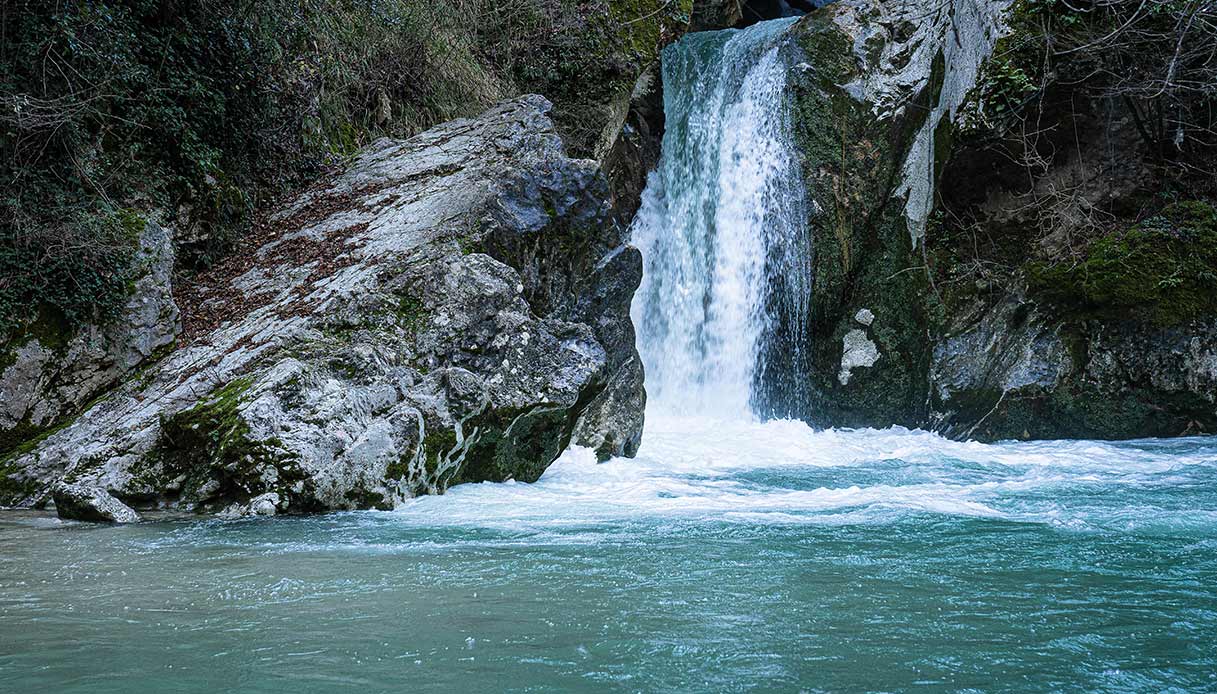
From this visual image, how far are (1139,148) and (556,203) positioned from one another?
27.3ft

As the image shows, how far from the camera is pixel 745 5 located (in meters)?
16.3

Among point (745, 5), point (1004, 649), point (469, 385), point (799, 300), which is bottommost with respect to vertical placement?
point (1004, 649)

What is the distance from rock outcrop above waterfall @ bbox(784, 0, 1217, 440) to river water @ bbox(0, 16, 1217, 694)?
3.25 metres

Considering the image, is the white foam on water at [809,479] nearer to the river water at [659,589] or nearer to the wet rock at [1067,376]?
the river water at [659,589]

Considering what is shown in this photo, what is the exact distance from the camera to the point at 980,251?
1213cm

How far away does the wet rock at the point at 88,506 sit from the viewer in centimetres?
529

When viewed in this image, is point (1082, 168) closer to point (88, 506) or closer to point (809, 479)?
point (809, 479)

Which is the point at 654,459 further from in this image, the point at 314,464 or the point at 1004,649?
the point at 1004,649

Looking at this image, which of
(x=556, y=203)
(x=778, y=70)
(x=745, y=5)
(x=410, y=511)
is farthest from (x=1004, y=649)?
(x=745, y=5)

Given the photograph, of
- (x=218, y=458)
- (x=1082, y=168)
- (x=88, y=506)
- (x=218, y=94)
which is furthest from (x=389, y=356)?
(x=1082, y=168)

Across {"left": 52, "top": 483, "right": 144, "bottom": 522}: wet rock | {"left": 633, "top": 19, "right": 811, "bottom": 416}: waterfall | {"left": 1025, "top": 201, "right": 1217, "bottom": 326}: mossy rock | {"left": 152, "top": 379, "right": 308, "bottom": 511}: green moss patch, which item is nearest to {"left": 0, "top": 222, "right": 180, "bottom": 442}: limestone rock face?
{"left": 152, "top": 379, "right": 308, "bottom": 511}: green moss patch

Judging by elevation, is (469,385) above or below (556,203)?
below

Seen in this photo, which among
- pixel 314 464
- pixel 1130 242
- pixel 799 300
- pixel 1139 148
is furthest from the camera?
pixel 799 300

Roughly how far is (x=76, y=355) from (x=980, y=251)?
35.6ft
